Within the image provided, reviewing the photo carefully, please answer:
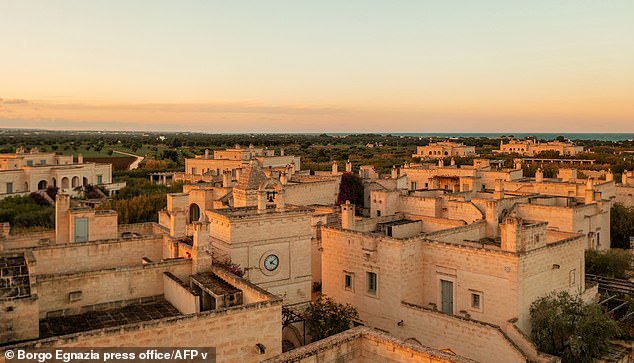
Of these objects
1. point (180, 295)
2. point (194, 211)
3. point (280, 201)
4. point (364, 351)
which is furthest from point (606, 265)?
point (194, 211)

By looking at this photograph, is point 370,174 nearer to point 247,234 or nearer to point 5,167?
→ point 247,234

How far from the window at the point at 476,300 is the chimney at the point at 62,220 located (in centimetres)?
1600

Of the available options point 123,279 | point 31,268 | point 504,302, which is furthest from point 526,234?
point 31,268

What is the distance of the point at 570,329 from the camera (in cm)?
1928

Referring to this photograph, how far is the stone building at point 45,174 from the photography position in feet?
179

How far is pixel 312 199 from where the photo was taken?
37.6 m

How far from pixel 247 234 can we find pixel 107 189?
46.1m

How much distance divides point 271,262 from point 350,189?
21490 mm

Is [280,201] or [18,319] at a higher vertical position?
[280,201]

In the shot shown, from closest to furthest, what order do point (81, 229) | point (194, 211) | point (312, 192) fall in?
point (81, 229) < point (194, 211) < point (312, 192)

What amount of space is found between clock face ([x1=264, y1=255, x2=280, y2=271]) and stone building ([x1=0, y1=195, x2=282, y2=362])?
3017 mm

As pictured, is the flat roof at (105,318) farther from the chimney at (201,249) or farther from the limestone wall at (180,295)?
the chimney at (201,249)

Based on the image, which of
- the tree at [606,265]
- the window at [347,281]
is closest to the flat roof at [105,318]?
the window at [347,281]

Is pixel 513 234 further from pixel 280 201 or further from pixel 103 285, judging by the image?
pixel 103 285
